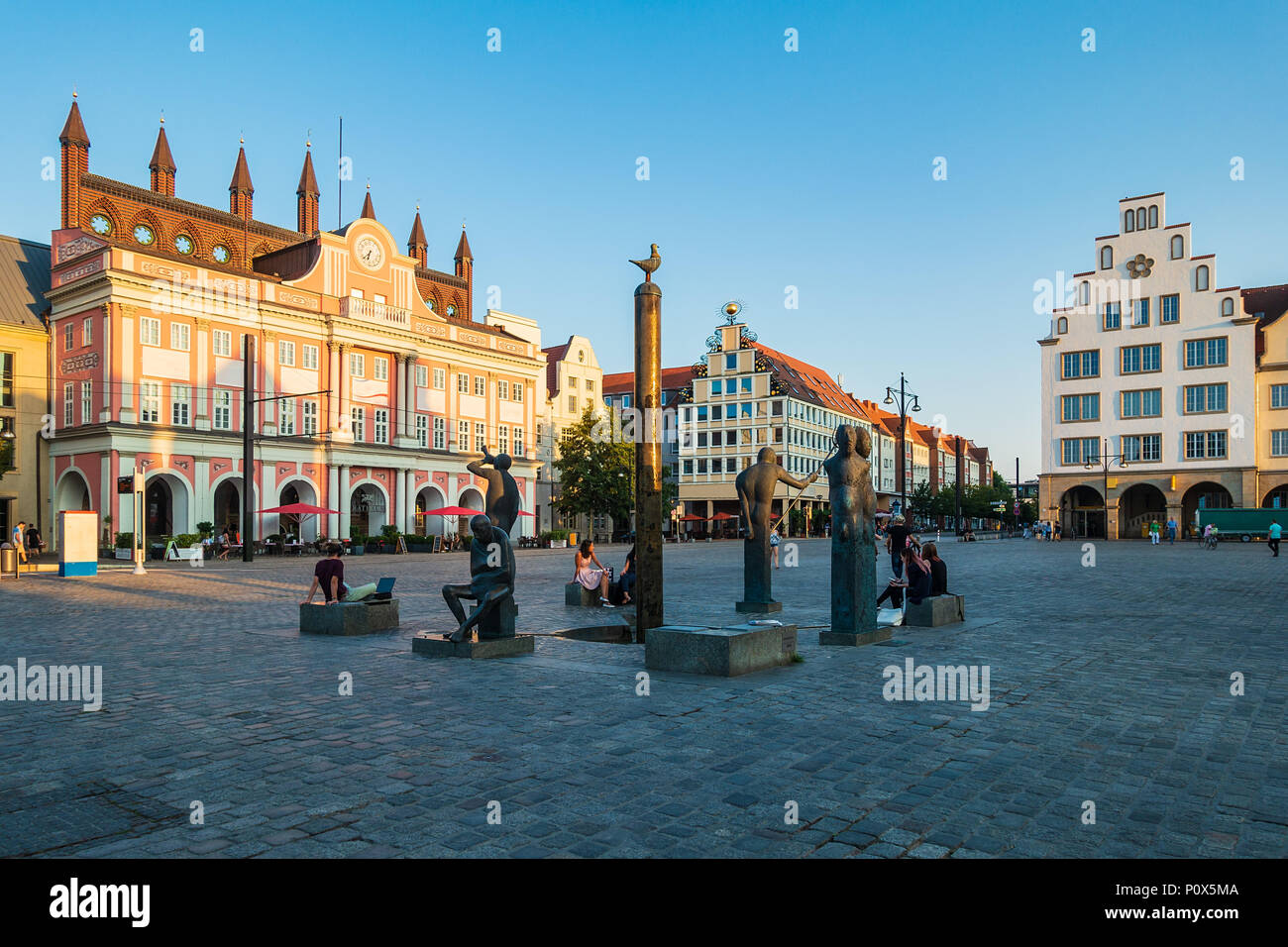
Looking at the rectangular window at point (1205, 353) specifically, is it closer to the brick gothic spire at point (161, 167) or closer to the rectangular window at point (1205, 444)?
the rectangular window at point (1205, 444)

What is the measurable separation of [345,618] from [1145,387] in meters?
60.8

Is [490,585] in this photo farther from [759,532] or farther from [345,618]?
[759,532]

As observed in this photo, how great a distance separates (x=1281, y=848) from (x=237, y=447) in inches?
1893

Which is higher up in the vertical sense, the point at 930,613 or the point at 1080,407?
the point at 1080,407

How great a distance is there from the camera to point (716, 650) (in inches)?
347

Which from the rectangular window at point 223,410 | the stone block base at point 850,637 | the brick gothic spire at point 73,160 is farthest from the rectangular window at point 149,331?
the stone block base at point 850,637

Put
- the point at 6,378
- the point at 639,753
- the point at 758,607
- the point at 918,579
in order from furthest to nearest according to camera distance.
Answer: the point at 6,378 < the point at 758,607 < the point at 918,579 < the point at 639,753

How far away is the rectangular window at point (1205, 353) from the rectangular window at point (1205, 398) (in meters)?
1.45

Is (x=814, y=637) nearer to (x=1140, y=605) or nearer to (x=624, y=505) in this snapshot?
(x=1140, y=605)

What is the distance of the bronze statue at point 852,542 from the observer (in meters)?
10.9

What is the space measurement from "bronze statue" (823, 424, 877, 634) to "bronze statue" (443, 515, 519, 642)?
3973mm

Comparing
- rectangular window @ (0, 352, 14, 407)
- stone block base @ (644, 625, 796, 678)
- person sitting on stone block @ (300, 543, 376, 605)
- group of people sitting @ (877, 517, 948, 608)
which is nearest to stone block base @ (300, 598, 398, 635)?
person sitting on stone block @ (300, 543, 376, 605)

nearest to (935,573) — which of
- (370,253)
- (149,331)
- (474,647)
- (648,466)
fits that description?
(648,466)
